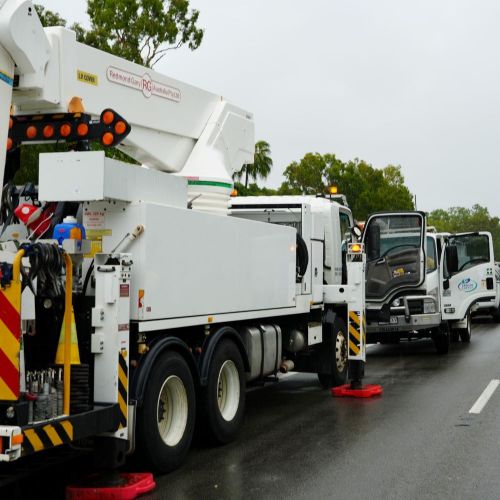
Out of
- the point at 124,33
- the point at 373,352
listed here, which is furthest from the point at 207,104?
the point at 124,33

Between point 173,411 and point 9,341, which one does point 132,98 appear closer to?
point 173,411

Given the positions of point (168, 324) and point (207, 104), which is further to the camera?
point (207, 104)

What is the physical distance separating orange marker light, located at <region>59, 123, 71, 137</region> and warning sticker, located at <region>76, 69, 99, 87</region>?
1.29 ft

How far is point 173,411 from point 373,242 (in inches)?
405

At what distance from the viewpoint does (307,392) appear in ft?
38.5

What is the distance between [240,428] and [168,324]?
2250 mm

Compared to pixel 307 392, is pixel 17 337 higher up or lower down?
higher up

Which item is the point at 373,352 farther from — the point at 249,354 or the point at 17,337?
the point at 17,337

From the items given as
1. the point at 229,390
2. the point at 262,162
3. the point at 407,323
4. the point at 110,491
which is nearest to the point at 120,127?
the point at 110,491

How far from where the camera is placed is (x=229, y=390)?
27.5 ft

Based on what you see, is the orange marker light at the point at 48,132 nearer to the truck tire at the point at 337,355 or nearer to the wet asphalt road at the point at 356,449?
the wet asphalt road at the point at 356,449

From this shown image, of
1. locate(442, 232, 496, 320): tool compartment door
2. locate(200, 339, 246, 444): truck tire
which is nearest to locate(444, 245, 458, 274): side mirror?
locate(442, 232, 496, 320): tool compartment door

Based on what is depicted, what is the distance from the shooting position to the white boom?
20.2 ft

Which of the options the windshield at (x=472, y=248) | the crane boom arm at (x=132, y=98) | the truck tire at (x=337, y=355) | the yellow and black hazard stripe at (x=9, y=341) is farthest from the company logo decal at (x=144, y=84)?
the windshield at (x=472, y=248)
